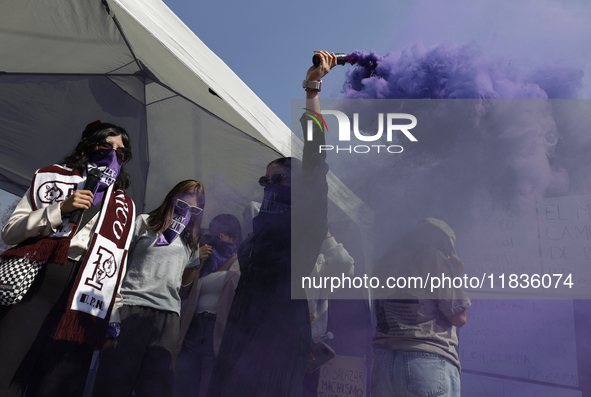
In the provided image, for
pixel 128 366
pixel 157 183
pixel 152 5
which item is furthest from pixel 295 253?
pixel 157 183

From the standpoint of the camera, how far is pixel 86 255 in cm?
133

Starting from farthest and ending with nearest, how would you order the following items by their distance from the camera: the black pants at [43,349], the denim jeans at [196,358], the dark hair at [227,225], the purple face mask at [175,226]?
the dark hair at [227,225], the denim jeans at [196,358], the purple face mask at [175,226], the black pants at [43,349]

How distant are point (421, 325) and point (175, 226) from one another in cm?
121

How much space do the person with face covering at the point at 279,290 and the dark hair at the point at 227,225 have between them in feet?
2.33

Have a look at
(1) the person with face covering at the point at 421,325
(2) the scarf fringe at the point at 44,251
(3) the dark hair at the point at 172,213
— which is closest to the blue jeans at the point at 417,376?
(1) the person with face covering at the point at 421,325

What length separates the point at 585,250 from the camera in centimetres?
240

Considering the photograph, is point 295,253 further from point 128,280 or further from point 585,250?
point 585,250

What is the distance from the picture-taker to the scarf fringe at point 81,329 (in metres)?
1.21

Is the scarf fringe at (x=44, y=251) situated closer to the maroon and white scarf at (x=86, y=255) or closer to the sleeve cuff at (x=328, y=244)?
the maroon and white scarf at (x=86, y=255)

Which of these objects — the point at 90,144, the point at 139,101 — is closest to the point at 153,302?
the point at 90,144

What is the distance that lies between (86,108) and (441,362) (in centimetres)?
286

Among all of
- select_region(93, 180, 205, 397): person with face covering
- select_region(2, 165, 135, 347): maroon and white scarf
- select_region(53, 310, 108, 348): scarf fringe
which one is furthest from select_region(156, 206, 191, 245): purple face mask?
select_region(53, 310, 108, 348): scarf fringe

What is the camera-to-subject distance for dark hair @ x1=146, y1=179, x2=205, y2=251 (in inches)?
70.1

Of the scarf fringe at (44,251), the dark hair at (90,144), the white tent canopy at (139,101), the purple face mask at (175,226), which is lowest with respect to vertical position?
the scarf fringe at (44,251)
